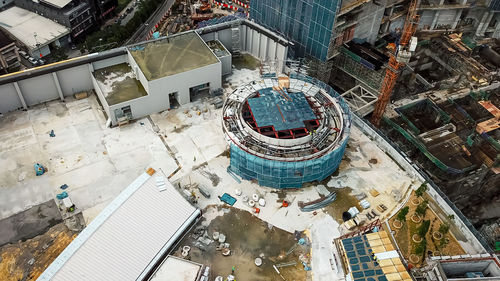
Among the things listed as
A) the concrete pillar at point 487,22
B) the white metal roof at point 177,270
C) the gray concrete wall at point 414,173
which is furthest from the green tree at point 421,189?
the concrete pillar at point 487,22

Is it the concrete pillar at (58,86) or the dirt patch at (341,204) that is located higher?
the concrete pillar at (58,86)

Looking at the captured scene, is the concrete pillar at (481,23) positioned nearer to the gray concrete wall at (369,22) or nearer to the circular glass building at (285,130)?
the gray concrete wall at (369,22)

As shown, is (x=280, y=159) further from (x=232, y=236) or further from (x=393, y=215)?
(x=393, y=215)

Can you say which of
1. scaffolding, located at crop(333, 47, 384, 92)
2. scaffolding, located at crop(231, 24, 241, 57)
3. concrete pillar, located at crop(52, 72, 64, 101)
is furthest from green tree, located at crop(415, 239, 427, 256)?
concrete pillar, located at crop(52, 72, 64, 101)

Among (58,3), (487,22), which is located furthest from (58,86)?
(487,22)

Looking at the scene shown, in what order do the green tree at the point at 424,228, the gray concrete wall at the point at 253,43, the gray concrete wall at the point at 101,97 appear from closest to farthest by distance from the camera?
1. the green tree at the point at 424,228
2. the gray concrete wall at the point at 101,97
3. the gray concrete wall at the point at 253,43

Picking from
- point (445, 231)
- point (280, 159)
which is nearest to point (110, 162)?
point (280, 159)

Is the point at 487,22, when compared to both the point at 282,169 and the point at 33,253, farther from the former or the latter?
the point at 33,253
